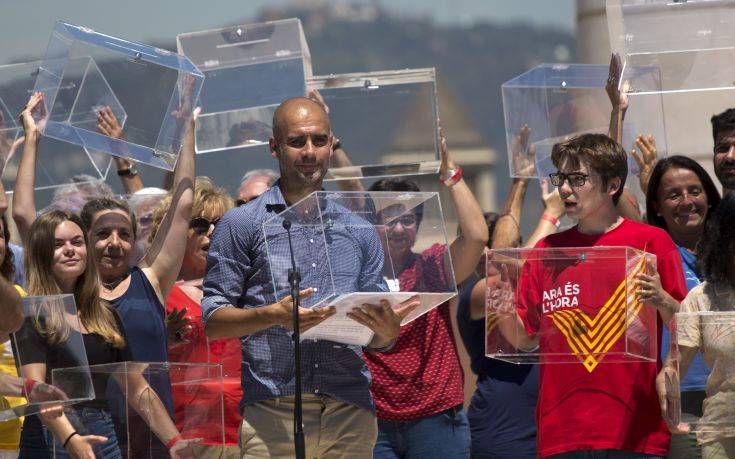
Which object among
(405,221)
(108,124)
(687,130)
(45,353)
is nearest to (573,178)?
(405,221)

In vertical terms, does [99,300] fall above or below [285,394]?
above

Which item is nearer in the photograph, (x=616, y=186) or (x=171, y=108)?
(x=616, y=186)

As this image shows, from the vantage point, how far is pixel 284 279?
A: 4.64m

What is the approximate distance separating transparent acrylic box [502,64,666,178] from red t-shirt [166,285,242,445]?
1.64 m

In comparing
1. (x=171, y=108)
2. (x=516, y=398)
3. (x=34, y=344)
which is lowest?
(x=516, y=398)

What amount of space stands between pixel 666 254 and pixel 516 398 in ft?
4.64

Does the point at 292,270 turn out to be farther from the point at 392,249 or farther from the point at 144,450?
the point at 144,450

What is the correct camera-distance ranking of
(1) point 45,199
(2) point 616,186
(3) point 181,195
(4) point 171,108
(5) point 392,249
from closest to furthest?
→ (5) point 392,249 < (2) point 616,186 < (3) point 181,195 < (4) point 171,108 < (1) point 45,199

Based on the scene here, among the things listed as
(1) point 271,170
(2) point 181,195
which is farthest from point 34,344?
(1) point 271,170

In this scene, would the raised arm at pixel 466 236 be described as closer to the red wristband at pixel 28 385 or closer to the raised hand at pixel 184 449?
the raised hand at pixel 184 449

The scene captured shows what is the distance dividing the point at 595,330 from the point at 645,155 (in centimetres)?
161

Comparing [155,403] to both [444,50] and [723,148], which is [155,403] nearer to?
[723,148]

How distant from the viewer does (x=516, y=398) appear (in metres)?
6.12

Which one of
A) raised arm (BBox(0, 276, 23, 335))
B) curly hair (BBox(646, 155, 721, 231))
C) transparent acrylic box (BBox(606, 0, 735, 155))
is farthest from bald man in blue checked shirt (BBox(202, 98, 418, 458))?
transparent acrylic box (BBox(606, 0, 735, 155))
